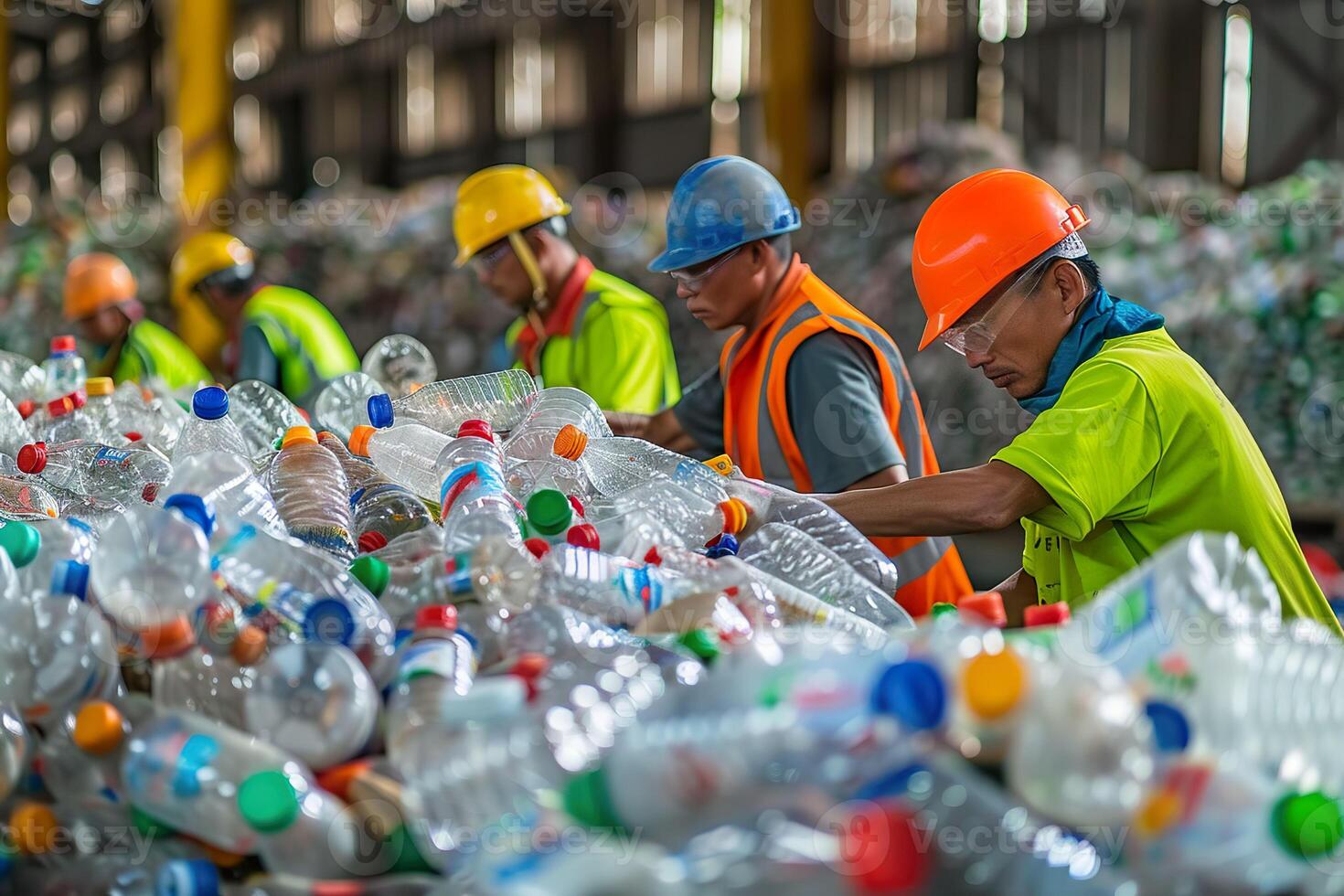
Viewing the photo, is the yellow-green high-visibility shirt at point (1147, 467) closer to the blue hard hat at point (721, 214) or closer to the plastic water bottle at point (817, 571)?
the plastic water bottle at point (817, 571)

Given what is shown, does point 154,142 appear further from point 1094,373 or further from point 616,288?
point 1094,373

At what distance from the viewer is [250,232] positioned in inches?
508

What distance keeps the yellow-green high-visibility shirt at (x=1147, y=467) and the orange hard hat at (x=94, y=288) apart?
479 cm

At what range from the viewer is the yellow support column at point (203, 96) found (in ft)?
44.0

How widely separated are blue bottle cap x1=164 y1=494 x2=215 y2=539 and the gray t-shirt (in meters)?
1.50

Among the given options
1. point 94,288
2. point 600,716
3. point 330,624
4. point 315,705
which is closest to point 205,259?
point 94,288

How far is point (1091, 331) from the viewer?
7.83 ft

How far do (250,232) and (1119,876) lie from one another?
12626mm

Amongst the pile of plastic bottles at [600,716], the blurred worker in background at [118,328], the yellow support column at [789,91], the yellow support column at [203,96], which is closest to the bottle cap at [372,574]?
the pile of plastic bottles at [600,716]

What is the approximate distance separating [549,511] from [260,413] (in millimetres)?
1574

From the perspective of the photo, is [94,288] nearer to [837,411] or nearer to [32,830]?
[837,411]

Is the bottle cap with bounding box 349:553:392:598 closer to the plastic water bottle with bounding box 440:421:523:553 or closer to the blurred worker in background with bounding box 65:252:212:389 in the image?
the plastic water bottle with bounding box 440:421:523:553

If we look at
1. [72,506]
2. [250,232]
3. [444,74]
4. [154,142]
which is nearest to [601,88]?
[444,74]

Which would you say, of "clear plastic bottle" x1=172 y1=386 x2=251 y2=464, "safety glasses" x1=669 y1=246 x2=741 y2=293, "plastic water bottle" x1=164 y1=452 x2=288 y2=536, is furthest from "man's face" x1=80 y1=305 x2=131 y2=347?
"plastic water bottle" x1=164 y1=452 x2=288 y2=536
